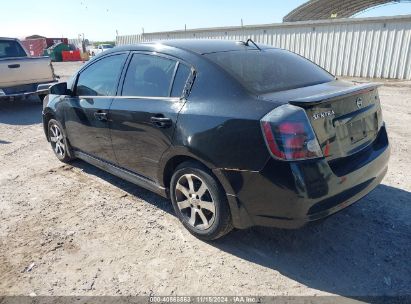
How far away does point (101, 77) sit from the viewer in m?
4.13

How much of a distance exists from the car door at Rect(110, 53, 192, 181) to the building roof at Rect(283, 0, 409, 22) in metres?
23.7

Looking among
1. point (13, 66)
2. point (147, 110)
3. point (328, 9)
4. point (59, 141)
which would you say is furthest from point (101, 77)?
point (328, 9)

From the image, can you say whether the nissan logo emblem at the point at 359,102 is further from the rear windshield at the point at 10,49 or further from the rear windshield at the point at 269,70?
the rear windshield at the point at 10,49

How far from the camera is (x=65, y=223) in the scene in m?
3.59

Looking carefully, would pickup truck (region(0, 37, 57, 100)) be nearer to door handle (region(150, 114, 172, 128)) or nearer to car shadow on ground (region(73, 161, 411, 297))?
door handle (region(150, 114, 172, 128))

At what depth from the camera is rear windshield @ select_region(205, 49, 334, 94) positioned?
2.91 metres

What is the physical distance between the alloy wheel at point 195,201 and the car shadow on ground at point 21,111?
621 cm

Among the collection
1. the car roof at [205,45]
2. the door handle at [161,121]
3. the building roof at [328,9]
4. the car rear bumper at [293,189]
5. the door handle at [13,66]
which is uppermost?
the building roof at [328,9]

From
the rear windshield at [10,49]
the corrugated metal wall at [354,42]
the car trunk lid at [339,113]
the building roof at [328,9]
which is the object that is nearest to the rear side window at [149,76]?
the car trunk lid at [339,113]

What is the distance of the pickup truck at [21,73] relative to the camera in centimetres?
862

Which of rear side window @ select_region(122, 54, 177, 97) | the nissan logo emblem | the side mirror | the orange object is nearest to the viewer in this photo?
the nissan logo emblem

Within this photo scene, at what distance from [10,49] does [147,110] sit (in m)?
8.64

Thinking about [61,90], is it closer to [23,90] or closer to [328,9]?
[23,90]

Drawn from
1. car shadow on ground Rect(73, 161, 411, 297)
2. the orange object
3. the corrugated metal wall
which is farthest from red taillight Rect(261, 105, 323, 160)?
the orange object
